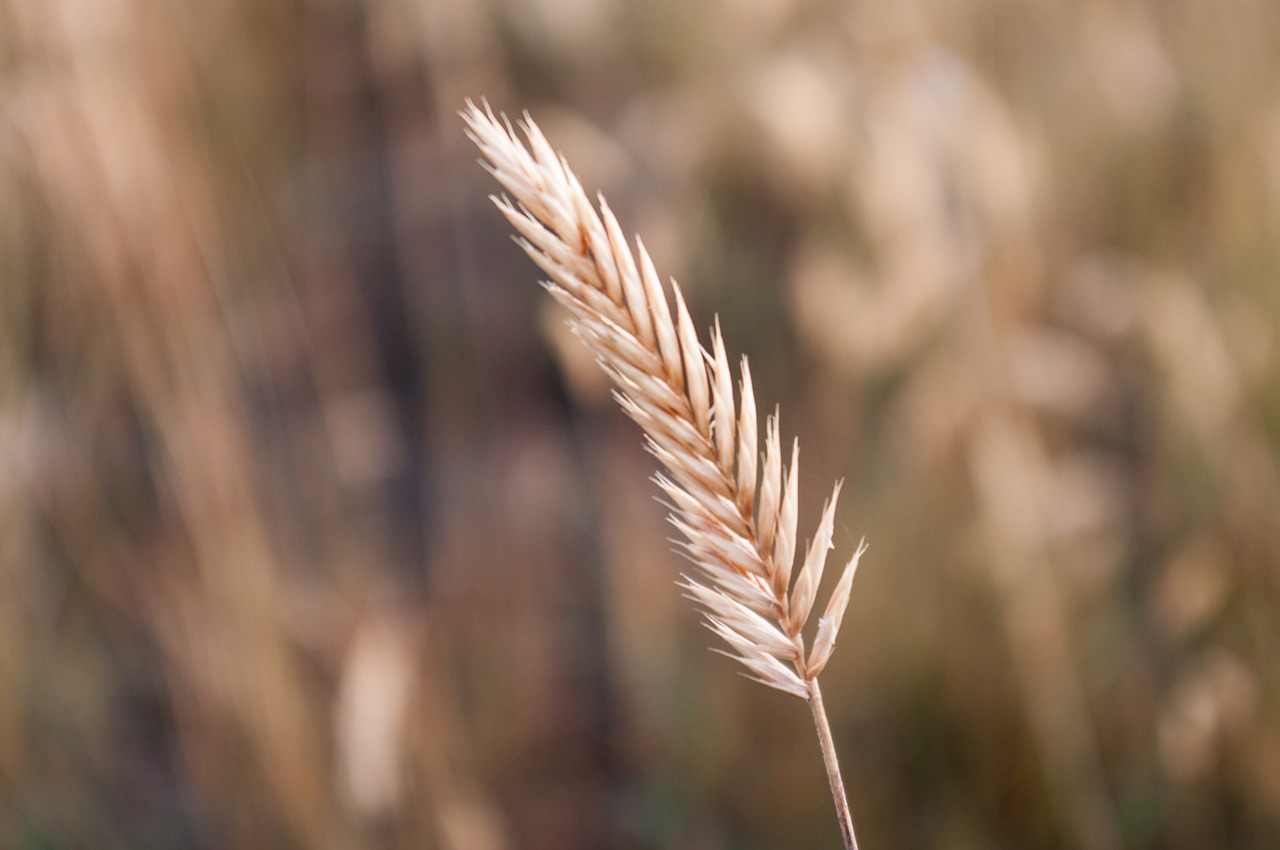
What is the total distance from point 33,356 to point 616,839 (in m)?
1.26

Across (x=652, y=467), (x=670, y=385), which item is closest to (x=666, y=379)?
(x=670, y=385)

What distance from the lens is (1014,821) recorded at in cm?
136

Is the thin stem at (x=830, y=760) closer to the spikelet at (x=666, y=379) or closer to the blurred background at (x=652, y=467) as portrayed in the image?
the spikelet at (x=666, y=379)

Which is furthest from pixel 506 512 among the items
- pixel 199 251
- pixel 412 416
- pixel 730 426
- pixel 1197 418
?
pixel 730 426

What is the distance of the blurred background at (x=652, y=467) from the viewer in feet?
4.09

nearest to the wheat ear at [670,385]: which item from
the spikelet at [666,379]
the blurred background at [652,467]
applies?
the spikelet at [666,379]

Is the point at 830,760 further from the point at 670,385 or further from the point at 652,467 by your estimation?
the point at 652,467

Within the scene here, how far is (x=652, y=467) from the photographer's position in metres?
1.84

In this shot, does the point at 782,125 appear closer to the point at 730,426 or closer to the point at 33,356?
the point at 730,426

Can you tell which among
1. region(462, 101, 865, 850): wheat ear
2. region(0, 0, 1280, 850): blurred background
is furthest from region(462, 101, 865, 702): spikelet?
region(0, 0, 1280, 850): blurred background

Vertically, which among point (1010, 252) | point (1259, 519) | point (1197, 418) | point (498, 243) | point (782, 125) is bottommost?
point (1259, 519)

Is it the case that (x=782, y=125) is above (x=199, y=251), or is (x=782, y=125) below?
below

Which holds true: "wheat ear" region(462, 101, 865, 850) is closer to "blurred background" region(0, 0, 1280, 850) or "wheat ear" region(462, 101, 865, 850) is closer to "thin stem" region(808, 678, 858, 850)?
"thin stem" region(808, 678, 858, 850)

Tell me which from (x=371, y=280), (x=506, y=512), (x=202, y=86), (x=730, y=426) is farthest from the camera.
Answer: (x=371, y=280)
